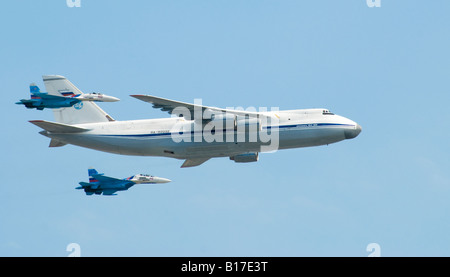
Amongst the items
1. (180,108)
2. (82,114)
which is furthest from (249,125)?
(82,114)

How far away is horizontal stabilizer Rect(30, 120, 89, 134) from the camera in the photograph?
35.3 metres

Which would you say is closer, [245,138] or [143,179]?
[245,138]

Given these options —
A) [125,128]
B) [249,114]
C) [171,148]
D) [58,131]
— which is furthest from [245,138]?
[58,131]

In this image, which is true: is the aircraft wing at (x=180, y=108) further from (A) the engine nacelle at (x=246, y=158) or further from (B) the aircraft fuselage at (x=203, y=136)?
(A) the engine nacelle at (x=246, y=158)

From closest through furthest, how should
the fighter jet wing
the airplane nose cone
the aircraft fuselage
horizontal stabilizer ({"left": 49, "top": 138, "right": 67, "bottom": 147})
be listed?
1. the aircraft fuselage
2. the airplane nose cone
3. horizontal stabilizer ({"left": 49, "top": 138, "right": 67, "bottom": 147})
4. the fighter jet wing

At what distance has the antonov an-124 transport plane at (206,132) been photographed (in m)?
34.7

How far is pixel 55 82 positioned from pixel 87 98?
9.02 ft

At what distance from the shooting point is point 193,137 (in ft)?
115

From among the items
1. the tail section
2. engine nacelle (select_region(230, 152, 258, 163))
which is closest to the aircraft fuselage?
engine nacelle (select_region(230, 152, 258, 163))

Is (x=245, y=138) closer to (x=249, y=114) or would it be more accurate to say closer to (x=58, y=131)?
(x=249, y=114)

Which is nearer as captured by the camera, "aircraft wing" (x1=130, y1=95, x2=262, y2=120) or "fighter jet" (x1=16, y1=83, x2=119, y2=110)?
"aircraft wing" (x1=130, y1=95, x2=262, y2=120)

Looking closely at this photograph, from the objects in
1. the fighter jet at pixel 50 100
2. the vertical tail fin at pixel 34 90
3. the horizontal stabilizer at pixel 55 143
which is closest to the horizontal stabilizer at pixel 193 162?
the fighter jet at pixel 50 100

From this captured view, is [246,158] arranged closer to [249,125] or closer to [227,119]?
[249,125]

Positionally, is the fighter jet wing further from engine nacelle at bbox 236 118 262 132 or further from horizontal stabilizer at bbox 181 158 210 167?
engine nacelle at bbox 236 118 262 132
